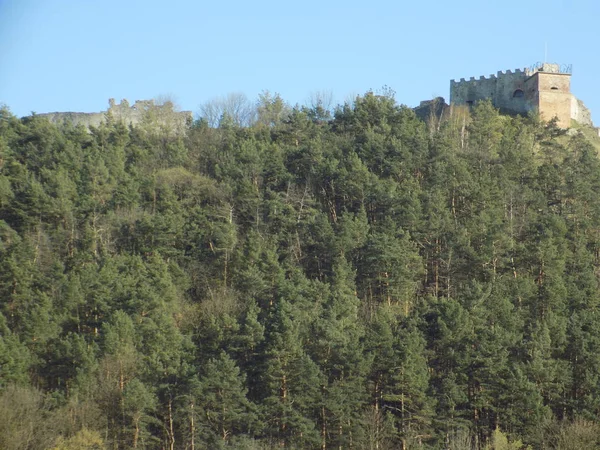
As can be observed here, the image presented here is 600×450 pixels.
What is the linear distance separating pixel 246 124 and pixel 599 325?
3093 cm

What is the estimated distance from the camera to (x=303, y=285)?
39.9 metres

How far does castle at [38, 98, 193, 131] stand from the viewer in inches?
2552

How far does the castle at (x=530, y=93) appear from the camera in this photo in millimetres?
62656

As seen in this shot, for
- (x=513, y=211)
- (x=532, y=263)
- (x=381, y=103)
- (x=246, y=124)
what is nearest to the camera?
(x=532, y=263)

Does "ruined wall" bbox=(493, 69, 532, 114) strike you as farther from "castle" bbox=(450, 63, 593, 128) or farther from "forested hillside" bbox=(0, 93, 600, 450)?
"forested hillside" bbox=(0, 93, 600, 450)

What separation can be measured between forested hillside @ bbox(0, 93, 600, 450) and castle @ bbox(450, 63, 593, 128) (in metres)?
4.24

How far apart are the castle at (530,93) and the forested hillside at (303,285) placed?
424 cm

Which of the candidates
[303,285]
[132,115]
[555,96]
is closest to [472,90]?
[555,96]

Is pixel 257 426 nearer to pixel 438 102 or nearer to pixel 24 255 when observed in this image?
pixel 24 255

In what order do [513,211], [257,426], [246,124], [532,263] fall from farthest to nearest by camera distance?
[246,124]
[513,211]
[532,263]
[257,426]

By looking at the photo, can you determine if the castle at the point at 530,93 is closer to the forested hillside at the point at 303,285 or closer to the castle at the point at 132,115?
the forested hillside at the point at 303,285

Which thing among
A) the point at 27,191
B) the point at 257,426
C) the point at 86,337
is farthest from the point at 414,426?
the point at 27,191

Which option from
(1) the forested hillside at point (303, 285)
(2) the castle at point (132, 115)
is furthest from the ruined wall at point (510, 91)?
(2) the castle at point (132, 115)

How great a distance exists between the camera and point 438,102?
66312 millimetres
